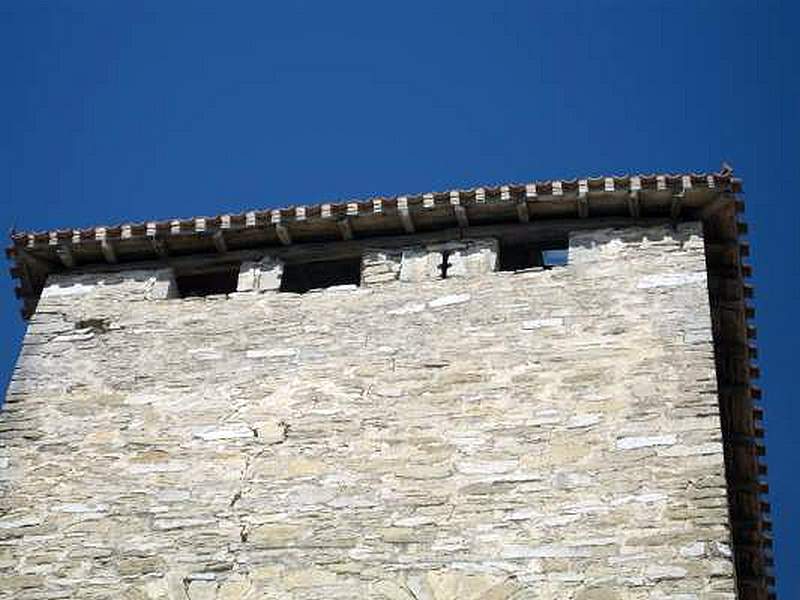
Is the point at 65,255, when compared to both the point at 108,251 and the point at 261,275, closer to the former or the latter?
the point at 108,251

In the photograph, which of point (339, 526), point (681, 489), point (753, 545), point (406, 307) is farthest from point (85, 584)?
point (753, 545)

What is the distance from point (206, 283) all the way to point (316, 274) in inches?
47.2

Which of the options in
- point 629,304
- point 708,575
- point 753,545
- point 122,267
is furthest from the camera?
point 122,267

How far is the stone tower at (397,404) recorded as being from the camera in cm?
1265

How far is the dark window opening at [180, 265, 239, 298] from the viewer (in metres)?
16.4

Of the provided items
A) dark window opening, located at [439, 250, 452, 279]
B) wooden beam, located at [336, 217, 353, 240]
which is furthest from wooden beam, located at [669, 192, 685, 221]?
wooden beam, located at [336, 217, 353, 240]

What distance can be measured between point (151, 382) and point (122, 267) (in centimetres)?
200

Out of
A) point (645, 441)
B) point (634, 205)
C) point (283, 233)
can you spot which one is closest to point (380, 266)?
point (283, 233)

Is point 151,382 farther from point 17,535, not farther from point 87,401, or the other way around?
point 17,535

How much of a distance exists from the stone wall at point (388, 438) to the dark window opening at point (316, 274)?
0.24 meters

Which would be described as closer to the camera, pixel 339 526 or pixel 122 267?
pixel 339 526

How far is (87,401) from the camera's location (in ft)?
48.6

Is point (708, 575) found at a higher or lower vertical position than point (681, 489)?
lower

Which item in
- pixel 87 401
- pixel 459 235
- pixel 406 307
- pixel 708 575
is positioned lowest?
pixel 708 575
